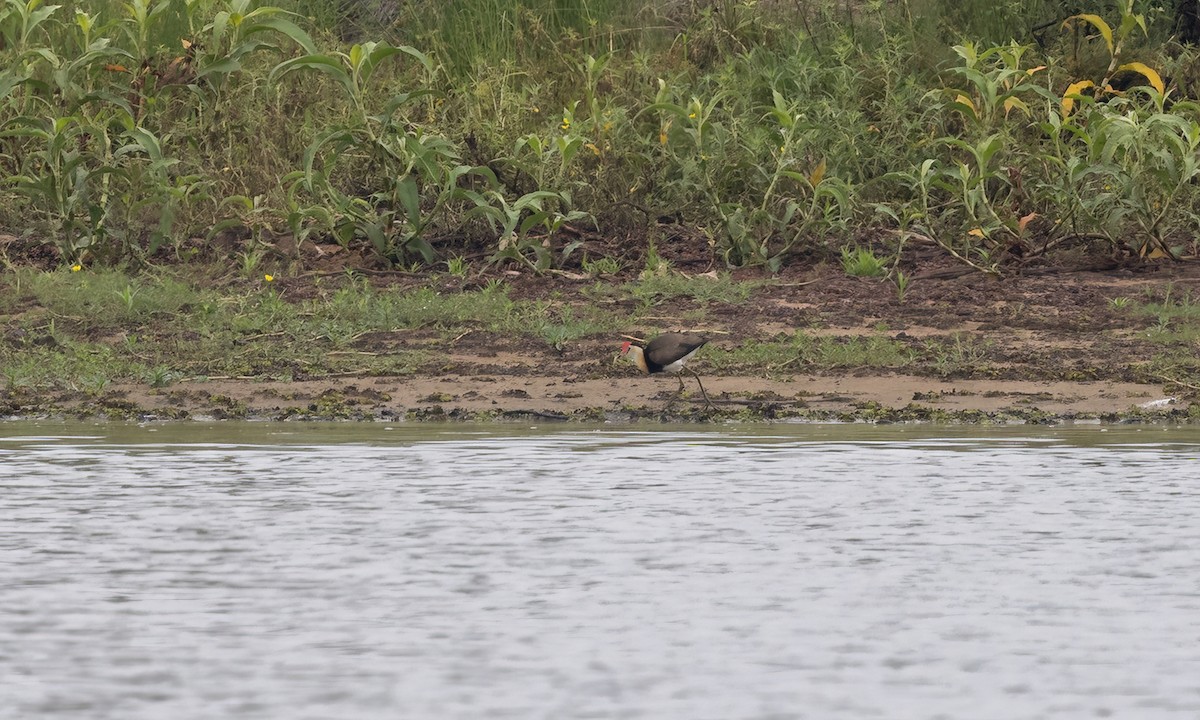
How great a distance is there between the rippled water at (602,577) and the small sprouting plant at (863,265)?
2.91 m

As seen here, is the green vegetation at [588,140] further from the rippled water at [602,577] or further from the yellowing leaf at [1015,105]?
the rippled water at [602,577]

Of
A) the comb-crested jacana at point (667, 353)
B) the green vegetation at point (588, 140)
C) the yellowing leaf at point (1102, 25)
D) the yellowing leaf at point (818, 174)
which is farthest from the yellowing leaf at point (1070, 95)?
the comb-crested jacana at point (667, 353)

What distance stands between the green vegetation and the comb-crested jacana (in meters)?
2.16

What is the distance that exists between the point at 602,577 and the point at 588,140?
22.3ft

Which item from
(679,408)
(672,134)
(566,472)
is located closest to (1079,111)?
(672,134)

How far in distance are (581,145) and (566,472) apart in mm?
4560

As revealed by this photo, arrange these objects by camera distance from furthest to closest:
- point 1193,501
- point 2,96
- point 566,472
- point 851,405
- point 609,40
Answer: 1. point 609,40
2. point 2,96
3. point 851,405
4. point 566,472
5. point 1193,501

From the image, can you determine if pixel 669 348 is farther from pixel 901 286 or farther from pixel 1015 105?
pixel 1015 105

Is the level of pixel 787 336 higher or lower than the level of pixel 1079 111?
lower

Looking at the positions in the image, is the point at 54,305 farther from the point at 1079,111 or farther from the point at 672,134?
the point at 1079,111

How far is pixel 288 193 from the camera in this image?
11.1 meters

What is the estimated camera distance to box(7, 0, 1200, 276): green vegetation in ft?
35.3

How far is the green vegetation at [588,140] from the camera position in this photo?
1076 cm

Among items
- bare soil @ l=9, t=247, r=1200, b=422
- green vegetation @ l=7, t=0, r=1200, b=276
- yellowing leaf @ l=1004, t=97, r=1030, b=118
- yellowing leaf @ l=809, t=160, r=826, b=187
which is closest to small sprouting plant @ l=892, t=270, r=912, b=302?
bare soil @ l=9, t=247, r=1200, b=422
